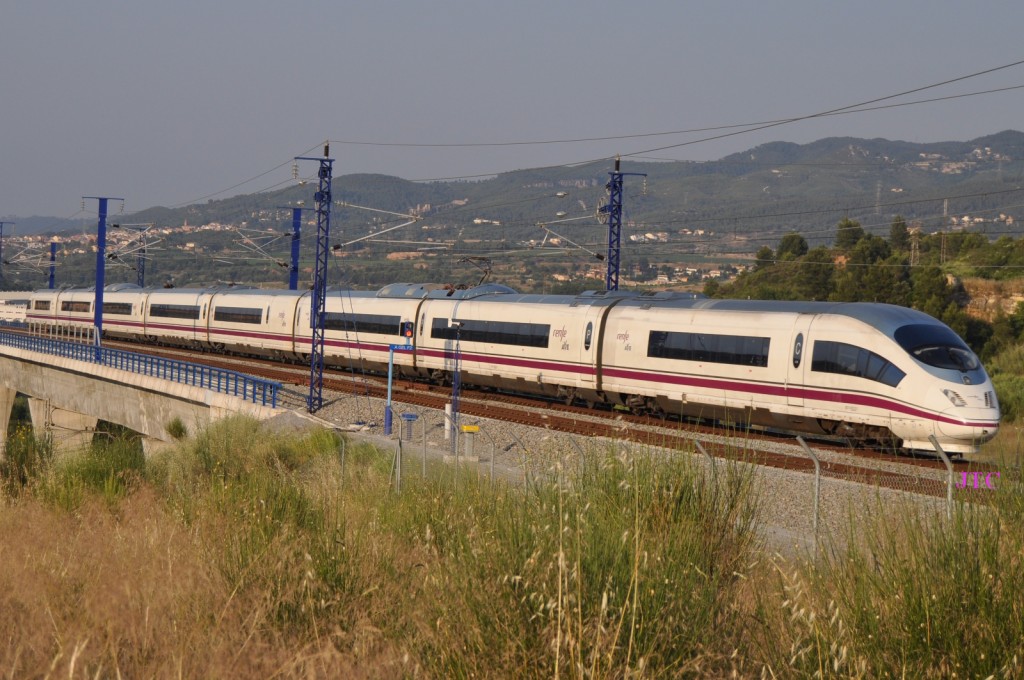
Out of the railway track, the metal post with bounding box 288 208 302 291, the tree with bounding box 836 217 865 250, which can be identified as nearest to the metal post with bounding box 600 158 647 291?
the railway track

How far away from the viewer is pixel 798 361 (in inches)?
845

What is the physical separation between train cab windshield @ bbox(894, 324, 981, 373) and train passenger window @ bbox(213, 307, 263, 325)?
32518 millimetres

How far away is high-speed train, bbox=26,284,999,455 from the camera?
19.3 meters

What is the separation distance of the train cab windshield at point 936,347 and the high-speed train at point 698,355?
0.09 feet

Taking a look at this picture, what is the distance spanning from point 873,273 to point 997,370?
17.5 meters

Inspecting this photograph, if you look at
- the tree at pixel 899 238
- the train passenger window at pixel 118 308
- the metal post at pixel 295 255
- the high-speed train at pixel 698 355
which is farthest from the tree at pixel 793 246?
the high-speed train at pixel 698 355

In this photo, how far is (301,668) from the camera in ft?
22.1

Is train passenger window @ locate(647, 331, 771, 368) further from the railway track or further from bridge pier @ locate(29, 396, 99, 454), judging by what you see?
bridge pier @ locate(29, 396, 99, 454)

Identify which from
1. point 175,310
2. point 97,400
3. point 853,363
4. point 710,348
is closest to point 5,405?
point 175,310

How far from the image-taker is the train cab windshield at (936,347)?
1936 cm

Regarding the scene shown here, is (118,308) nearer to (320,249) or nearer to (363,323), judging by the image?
(363,323)

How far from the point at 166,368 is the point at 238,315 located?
12.1 m

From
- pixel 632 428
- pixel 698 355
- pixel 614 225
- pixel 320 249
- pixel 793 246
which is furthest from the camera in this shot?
pixel 793 246

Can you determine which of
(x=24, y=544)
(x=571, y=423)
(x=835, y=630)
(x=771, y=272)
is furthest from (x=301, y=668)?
(x=771, y=272)
